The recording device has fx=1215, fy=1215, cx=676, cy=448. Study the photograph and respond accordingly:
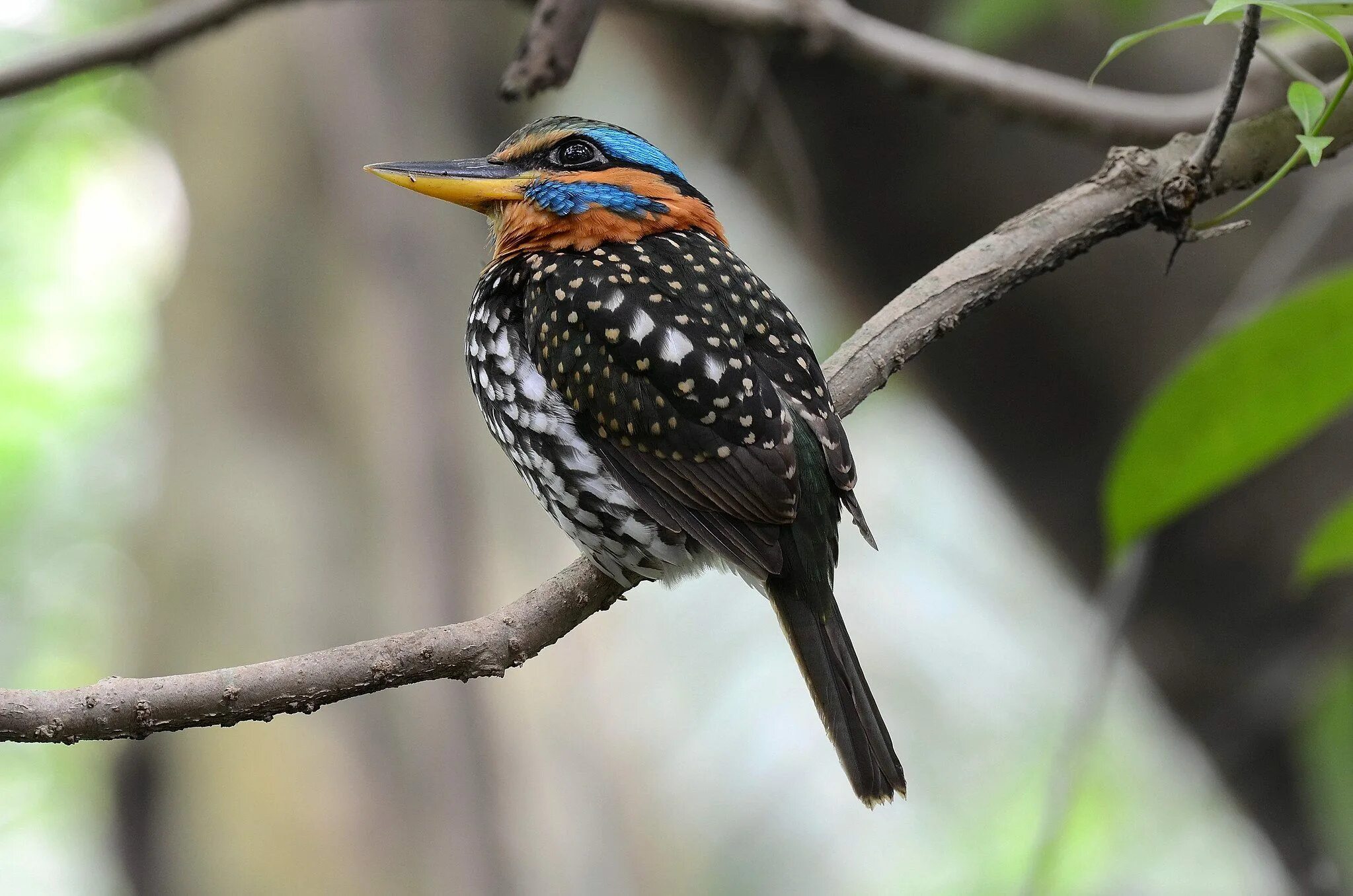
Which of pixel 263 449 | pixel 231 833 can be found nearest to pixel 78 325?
pixel 263 449

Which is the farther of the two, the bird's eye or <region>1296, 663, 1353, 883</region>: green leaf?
<region>1296, 663, 1353, 883</region>: green leaf

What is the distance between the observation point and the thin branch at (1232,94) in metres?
1.54

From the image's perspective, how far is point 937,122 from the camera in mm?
3615

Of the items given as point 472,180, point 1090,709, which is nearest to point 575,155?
point 472,180

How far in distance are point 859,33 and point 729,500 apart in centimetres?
130

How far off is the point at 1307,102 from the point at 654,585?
5016 millimetres

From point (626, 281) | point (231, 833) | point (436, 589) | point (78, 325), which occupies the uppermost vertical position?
point (626, 281)

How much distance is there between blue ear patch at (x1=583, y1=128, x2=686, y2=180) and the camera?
7.63ft

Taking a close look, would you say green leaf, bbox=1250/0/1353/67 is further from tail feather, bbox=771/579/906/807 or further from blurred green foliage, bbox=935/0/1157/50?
blurred green foliage, bbox=935/0/1157/50

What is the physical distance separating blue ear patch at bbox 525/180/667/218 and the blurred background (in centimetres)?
82

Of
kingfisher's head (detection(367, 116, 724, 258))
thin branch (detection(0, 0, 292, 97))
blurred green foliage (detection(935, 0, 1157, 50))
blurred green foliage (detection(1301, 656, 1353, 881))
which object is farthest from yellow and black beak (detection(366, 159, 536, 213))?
blurred green foliage (detection(1301, 656, 1353, 881))

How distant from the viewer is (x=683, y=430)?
6.35 ft

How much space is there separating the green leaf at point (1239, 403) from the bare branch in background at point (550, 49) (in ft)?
3.81

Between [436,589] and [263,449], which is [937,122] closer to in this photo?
[436,589]
